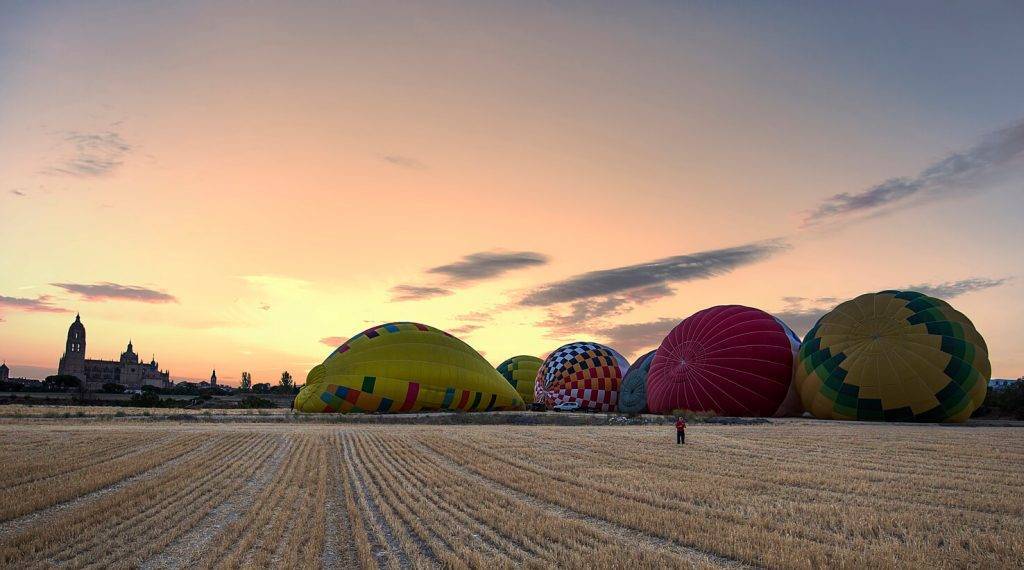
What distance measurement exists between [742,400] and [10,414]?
3727 centimetres

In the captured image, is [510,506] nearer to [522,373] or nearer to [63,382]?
[522,373]

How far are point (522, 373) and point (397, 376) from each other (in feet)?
70.2

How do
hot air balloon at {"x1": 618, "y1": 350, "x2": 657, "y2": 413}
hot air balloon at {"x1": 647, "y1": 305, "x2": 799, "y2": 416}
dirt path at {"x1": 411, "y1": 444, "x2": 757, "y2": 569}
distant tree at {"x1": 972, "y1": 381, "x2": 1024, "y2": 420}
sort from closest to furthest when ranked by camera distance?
1. dirt path at {"x1": 411, "y1": 444, "x2": 757, "y2": 569}
2. hot air balloon at {"x1": 647, "y1": 305, "x2": 799, "y2": 416}
3. distant tree at {"x1": 972, "y1": 381, "x2": 1024, "y2": 420}
4. hot air balloon at {"x1": 618, "y1": 350, "x2": 657, "y2": 413}

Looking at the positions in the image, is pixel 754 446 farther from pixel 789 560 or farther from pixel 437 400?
pixel 437 400

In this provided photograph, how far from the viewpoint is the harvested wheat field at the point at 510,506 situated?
7.53 meters

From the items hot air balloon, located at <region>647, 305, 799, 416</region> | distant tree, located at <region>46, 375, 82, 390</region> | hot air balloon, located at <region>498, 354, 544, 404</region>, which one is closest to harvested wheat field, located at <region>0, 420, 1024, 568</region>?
hot air balloon, located at <region>647, 305, 799, 416</region>

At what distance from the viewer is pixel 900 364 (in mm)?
29000

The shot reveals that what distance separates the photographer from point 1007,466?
48.0 ft

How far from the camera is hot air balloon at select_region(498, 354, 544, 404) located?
5512 cm

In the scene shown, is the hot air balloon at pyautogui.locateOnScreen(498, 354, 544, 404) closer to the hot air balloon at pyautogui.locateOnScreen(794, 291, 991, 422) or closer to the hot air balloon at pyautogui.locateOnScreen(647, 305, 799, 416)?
the hot air balloon at pyautogui.locateOnScreen(647, 305, 799, 416)

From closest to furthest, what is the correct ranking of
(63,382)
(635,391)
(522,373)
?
1. (635,391)
2. (522,373)
3. (63,382)

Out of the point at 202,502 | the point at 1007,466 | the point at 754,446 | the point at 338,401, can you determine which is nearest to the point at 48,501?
the point at 202,502

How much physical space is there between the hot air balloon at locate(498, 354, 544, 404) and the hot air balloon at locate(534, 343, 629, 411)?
6.82 meters

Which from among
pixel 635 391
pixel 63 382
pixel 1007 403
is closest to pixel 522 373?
pixel 635 391
